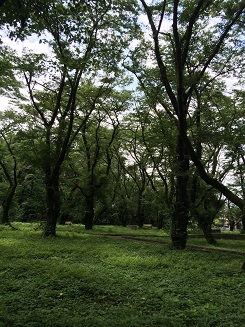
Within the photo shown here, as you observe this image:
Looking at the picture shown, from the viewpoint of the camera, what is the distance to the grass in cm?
421

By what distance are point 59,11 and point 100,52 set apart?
18.8 ft

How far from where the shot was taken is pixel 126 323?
159 inches

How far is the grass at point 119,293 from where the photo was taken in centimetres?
421

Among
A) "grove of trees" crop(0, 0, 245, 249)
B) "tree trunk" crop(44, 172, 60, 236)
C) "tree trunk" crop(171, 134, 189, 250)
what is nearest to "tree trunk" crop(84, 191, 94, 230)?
"grove of trees" crop(0, 0, 245, 249)

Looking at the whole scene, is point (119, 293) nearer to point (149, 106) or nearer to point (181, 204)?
point (181, 204)

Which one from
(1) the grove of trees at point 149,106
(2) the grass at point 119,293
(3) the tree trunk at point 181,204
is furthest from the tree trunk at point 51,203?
(3) the tree trunk at point 181,204

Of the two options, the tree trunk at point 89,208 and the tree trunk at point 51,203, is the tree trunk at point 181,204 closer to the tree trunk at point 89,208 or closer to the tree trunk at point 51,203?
the tree trunk at point 51,203

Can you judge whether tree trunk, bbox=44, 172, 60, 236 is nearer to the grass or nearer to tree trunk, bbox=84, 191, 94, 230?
the grass

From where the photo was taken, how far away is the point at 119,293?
18.0ft

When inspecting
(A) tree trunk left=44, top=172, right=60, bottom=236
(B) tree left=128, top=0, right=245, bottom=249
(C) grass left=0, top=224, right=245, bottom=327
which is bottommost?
(C) grass left=0, top=224, right=245, bottom=327

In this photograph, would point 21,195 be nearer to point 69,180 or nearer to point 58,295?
point 69,180

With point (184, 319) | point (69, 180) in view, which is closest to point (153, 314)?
point (184, 319)

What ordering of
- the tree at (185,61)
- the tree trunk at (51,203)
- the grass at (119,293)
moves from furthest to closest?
the tree trunk at (51,203) → the tree at (185,61) → the grass at (119,293)

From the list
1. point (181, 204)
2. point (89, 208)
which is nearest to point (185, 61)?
point (181, 204)
